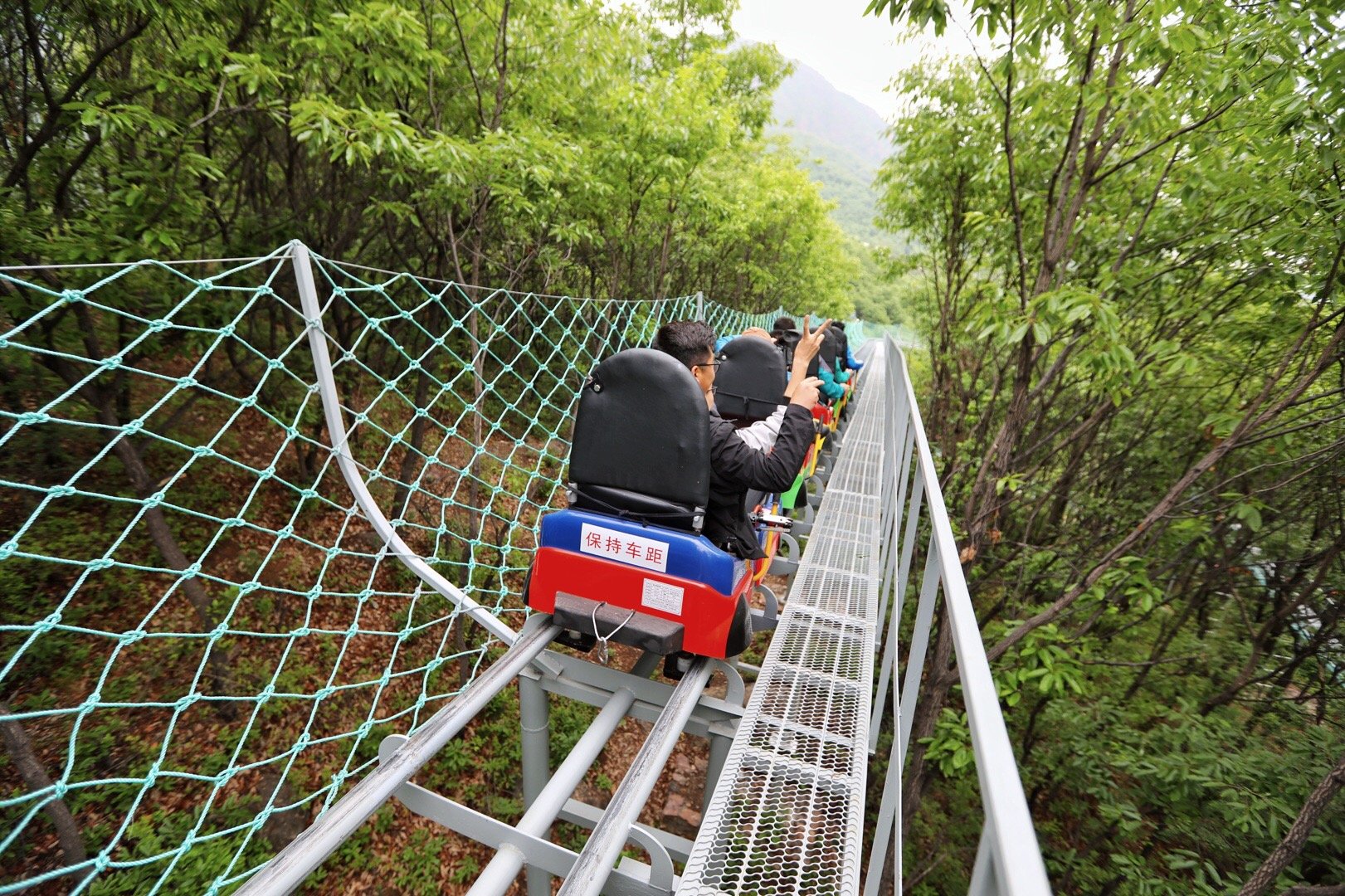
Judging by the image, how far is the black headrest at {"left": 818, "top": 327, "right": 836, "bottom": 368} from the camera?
4160mm

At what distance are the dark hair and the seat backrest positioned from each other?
1.15 ft

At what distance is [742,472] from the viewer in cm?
163

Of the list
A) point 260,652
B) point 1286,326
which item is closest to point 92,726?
point 260,652

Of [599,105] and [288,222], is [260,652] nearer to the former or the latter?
[288,222]

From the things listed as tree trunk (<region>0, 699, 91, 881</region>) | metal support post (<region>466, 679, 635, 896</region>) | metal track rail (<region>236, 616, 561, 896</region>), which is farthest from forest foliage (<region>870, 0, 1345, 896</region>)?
tree trunk (<region>0, 699, 91, 881</region>)

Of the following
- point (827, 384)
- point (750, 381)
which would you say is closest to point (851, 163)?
point (827, 384)

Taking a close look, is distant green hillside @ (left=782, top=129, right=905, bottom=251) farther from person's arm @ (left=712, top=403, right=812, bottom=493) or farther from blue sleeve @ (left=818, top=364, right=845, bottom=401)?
person's arm @ (left=712, top=403, right=812, bottom=493)

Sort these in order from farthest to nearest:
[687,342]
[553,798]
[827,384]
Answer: [827,384], [687,342], [553,798]

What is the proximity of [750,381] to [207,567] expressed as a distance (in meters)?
3.51

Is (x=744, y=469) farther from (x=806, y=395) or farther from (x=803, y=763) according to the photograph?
(x=803, y=763)

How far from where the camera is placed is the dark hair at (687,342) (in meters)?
1.89

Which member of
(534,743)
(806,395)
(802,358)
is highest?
(802,358)

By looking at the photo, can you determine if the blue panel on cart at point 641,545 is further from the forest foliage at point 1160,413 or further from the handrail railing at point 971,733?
the forest foliage at point 1160,413

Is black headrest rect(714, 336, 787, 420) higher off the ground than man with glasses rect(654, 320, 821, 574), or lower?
higher
